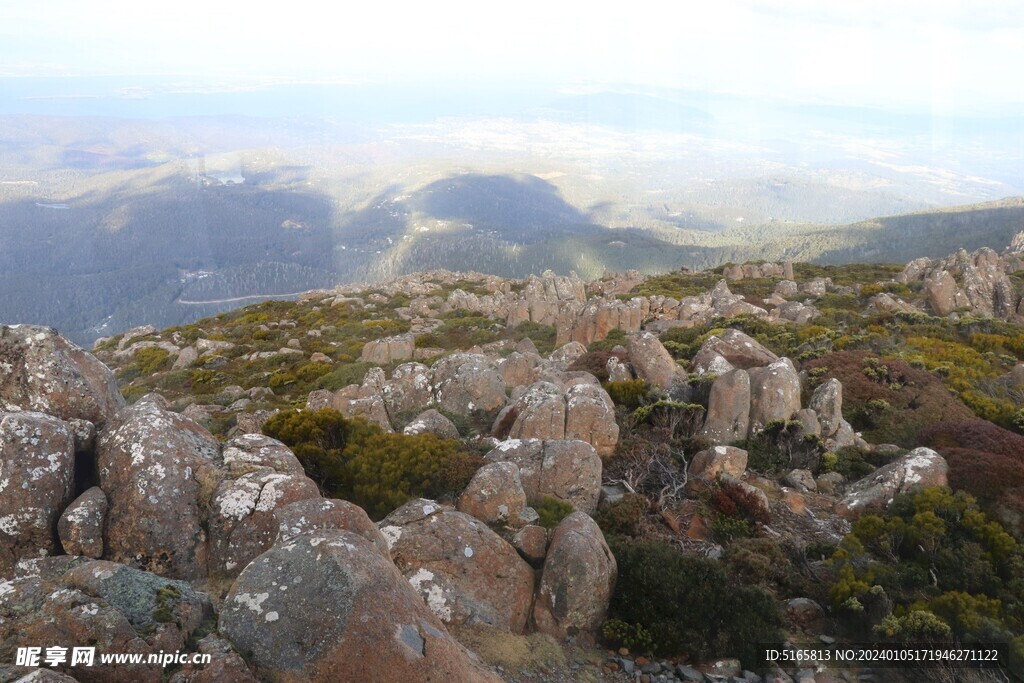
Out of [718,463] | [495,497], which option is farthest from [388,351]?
[495,497]

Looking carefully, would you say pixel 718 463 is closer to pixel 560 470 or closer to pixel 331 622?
pixel 560 470

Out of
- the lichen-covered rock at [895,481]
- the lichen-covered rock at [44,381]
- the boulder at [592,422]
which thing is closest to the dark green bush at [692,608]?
the lichen-covered rock at [895,481]

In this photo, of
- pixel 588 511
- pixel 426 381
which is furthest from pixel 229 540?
pixel 426 381

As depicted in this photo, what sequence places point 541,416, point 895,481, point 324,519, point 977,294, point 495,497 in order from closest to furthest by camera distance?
point 324,519 → point 495,497 → point 895,481 → point 541,416 → point 977,294

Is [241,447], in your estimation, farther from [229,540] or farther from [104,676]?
[104,676]

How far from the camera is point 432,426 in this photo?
1403 centimetres

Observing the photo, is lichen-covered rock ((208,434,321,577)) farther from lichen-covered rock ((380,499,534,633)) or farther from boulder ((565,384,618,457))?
boulder ((565,384,618,457))

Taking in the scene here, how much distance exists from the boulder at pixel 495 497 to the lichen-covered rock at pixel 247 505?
8.82ft

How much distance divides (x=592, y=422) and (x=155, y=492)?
925cm

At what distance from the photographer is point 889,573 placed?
28.6 feet

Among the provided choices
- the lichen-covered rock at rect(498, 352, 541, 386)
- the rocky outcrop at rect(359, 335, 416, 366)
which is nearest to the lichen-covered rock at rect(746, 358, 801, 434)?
the lichen-covered rock at rect(498, 352, 541, 386)

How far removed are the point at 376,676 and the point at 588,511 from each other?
20.7ft

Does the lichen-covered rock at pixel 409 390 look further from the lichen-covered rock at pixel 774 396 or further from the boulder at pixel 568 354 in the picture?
the lichen-covered rock at pixel 774 396

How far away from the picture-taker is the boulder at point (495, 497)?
31.0 feet
